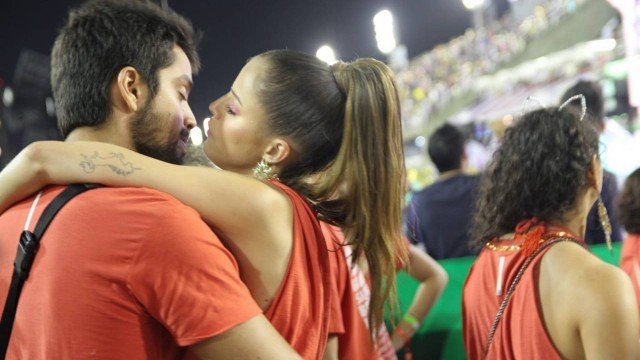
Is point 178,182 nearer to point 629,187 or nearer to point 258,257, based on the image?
point 258,257

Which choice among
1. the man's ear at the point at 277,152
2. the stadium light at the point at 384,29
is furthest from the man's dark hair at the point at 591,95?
the stadium light at the point at 384,29

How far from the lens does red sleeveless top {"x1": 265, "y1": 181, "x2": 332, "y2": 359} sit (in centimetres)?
122

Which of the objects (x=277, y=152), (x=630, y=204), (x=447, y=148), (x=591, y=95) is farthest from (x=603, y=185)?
(x=277, y=152)

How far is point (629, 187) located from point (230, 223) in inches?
88.4

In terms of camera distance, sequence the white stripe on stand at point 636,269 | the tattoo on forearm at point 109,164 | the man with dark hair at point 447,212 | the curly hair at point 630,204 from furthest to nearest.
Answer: the man with dark hair at point 447,212 → the curly hair at point 630,204 → the white stripe on stand at point 636,269 → the tattoo on forearm at point 109,164

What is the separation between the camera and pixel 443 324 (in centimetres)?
278

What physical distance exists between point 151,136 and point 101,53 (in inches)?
9.0

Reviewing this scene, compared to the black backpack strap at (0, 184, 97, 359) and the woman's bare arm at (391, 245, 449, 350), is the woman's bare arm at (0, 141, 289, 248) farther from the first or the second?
the woman's bare arm at (391, 245, 449, 350)

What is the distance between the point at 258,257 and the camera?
1209 millimetres

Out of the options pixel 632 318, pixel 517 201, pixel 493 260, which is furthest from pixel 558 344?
pixel 517 201

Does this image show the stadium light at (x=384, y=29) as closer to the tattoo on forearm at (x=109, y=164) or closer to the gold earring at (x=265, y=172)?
the gold earring at (x=265, y=172)

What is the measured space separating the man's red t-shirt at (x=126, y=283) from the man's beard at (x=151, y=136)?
1.07ft

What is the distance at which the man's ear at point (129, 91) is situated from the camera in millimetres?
1378

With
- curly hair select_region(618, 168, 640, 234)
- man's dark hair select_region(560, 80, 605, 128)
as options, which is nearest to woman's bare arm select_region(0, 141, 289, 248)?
curly hair select_region(618, 168, 640, 234)
